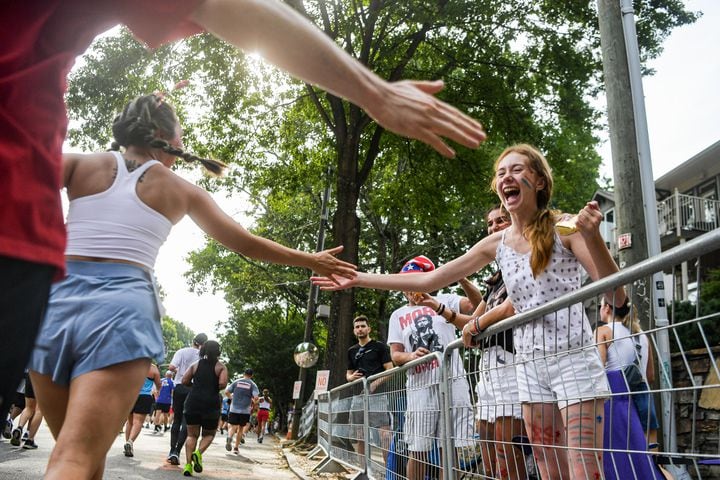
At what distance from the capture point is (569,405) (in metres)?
2.95

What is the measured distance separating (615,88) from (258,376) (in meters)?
36.8

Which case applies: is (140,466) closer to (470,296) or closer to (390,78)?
(470,296)

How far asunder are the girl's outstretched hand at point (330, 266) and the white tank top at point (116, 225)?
3.08 ft

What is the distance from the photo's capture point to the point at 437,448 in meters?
4.57

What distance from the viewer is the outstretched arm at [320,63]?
1.34m

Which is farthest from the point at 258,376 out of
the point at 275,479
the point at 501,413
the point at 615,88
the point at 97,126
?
the point at 501,413

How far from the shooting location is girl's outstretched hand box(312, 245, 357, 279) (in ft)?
11.0

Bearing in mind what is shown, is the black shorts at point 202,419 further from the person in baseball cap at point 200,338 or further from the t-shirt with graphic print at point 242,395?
the t-shirt with graphic print at point 242,395

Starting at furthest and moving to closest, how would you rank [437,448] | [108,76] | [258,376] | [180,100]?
[258,376], [180,100], [108,76], [437,448]

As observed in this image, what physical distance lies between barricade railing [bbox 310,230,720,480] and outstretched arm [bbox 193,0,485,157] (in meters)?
1.04

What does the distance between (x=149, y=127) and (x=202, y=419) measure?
764 centimetres

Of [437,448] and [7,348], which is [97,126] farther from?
[7,348]

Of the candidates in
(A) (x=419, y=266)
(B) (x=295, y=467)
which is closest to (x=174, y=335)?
(B) (x=295, y=467)

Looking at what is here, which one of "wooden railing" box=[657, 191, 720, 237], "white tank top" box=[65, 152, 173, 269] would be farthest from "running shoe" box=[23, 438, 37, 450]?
"wooden railing" box=[657, 191, 720, 237]
